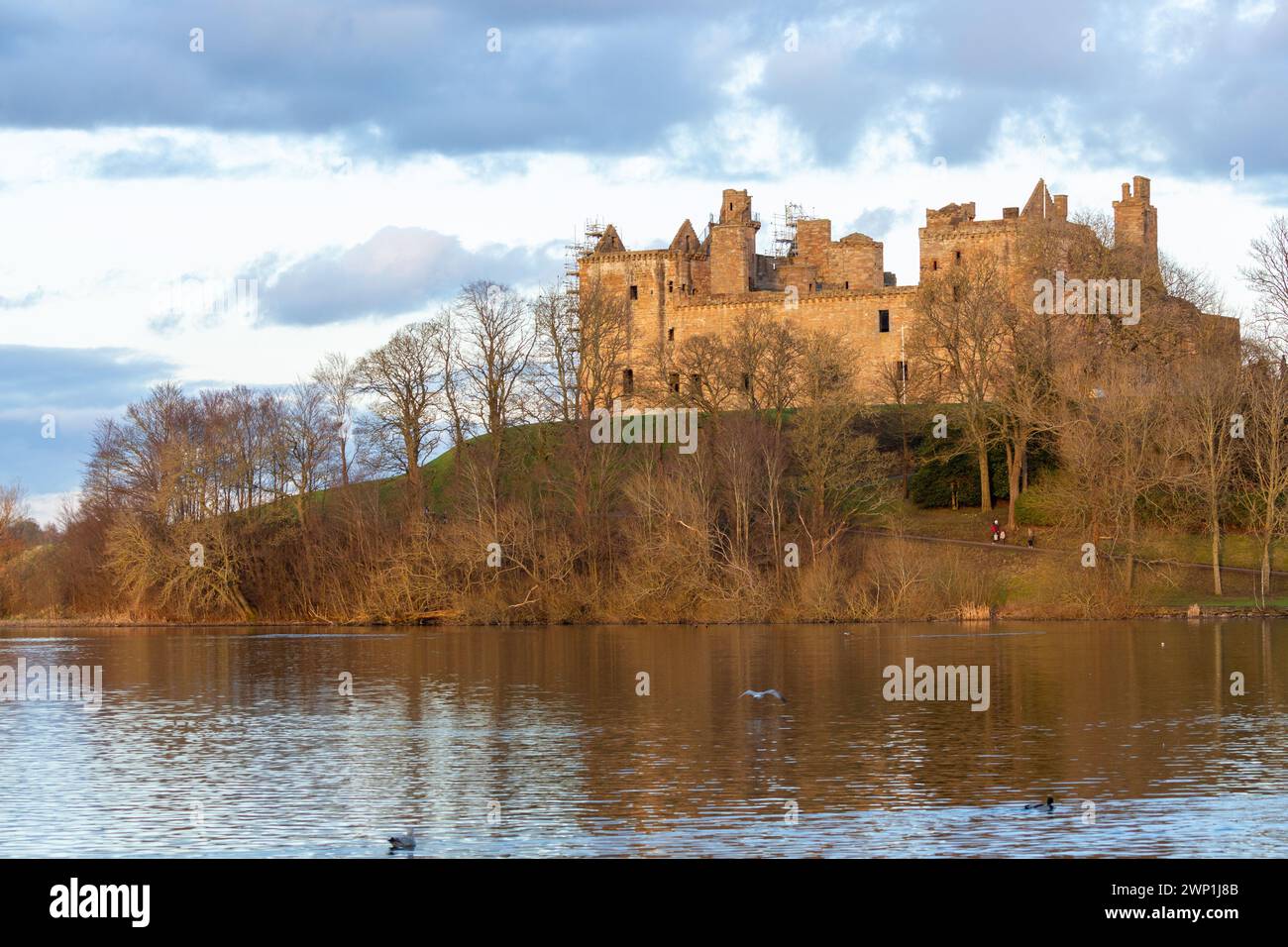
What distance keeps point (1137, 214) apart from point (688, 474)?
34.8m

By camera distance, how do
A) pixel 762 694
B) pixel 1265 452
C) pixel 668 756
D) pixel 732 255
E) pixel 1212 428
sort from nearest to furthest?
pixel 668 756 < pixel 762 694 < pixel 1212 428 < pixel 1265 452 < pixel 732 255

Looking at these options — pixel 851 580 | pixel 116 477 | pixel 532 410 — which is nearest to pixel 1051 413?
pixel 851 580

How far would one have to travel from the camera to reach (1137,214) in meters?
76.8

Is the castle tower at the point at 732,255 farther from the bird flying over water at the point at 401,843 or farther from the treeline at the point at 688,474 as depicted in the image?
the bird flying over water at the point at 401,843

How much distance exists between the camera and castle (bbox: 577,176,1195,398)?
258ft

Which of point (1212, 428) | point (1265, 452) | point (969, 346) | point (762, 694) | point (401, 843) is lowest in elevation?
point (401, 843)

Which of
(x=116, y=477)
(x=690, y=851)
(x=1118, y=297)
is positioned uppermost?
(x=1118, y=297)

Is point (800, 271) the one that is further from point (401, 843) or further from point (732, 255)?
point (401, 843)

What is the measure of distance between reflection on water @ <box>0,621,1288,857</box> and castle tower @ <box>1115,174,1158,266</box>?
132ft

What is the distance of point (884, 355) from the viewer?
3155 inches

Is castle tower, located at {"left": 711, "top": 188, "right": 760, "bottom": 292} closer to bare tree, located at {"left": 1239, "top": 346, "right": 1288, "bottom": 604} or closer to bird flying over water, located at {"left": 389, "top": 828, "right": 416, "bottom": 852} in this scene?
bare tree, located at {"left": 1239, "top": 346, "right": 1288, "bottom": 604}

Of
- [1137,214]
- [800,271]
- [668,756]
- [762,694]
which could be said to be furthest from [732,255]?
[668,756]

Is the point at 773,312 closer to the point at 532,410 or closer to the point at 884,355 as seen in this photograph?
the point at 884,355

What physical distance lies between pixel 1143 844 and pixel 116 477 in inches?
1982
